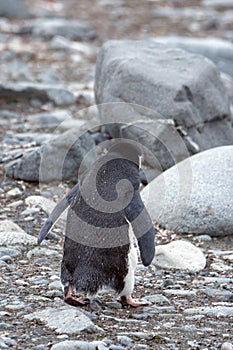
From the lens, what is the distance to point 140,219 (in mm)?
4043

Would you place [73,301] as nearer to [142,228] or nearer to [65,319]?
[65,319]

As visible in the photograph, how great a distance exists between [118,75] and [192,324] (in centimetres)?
337

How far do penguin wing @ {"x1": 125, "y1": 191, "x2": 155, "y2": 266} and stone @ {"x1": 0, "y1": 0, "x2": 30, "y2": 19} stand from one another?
13316 mm

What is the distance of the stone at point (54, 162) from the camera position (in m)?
6.40

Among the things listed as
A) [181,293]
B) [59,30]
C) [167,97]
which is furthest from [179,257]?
[59,30]

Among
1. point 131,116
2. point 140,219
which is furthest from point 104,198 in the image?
point 131,116

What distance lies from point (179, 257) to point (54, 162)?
1.81m

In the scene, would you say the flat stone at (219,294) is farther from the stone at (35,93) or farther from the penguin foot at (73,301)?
the stone at (35,93)

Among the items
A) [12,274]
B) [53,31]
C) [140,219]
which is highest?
[140,219]

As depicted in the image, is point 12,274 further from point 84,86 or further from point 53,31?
point 53,31

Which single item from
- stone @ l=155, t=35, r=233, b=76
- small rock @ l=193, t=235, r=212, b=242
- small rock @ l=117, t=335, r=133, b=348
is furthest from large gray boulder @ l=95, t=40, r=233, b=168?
small rock @ l=117, t=335, r=133, b=348

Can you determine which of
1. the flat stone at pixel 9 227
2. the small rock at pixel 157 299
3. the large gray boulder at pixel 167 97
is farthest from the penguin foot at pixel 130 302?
the large gray boulder at pixel 167 97

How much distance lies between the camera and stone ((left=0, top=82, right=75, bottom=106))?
9.16 metres

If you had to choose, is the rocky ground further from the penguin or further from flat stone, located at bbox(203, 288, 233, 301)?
the penguin
